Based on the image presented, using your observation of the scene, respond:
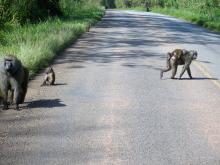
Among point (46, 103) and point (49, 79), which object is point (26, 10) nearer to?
point (49, 79)

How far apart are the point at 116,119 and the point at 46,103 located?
5.95ft

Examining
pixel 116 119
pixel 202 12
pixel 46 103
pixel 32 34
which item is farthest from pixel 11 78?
pixel 202 12

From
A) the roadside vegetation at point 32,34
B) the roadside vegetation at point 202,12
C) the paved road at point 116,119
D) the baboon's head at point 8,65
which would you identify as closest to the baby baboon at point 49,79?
the paved road at point 116,119

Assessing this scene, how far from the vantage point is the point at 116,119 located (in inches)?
360

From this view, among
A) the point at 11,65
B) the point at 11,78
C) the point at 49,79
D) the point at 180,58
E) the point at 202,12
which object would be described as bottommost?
the point at 202,12

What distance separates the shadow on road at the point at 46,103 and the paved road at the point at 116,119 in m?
0.02

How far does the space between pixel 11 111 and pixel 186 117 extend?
9.98 feet

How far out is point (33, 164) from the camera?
6.66 meters

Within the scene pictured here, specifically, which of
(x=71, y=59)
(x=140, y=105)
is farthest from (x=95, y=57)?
(x=140, y=105)

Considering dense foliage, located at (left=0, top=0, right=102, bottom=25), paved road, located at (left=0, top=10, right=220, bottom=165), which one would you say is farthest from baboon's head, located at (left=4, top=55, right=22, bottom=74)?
dense foliage, located at (left=0, top=0, right=102, bottom=25)

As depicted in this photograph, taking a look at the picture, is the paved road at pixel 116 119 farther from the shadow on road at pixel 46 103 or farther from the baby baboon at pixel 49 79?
the baby baboon at pixel 49 79

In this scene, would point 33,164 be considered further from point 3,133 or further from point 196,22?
point 196,22

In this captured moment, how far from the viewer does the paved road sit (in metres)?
7.10

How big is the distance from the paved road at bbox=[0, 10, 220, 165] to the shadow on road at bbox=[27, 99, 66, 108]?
2 centimetres
